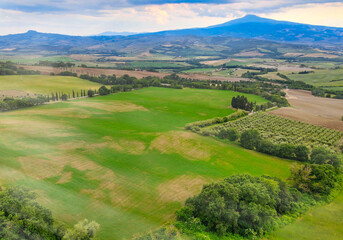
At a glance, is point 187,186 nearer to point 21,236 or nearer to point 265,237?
point 265,237

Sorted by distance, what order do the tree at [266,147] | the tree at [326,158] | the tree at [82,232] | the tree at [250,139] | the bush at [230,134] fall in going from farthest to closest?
the bush at [230,134] < the tree at [250,139] < the tree at [266,147] < the tree at [326,158] < the tree at [82,232]

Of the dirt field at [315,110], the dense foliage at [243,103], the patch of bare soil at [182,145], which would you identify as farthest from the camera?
the dense foliage at [243,103]

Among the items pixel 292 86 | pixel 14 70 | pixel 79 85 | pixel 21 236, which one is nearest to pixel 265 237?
pixel 21 236

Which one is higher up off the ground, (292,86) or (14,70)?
(14,70)

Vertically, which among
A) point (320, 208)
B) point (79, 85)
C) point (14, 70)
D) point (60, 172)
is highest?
point (14, 70)

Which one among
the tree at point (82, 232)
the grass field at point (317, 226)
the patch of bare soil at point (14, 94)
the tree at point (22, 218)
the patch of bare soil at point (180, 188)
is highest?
the patch of bare soil at point (14, 94)

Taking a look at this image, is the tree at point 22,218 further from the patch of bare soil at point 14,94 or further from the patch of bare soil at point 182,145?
the patch of bare soil at point 14,94

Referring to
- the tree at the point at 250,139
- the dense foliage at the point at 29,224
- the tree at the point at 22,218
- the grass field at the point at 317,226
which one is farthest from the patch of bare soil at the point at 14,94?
the grass field at the point at 317,226

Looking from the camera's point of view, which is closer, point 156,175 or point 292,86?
point 156,175
